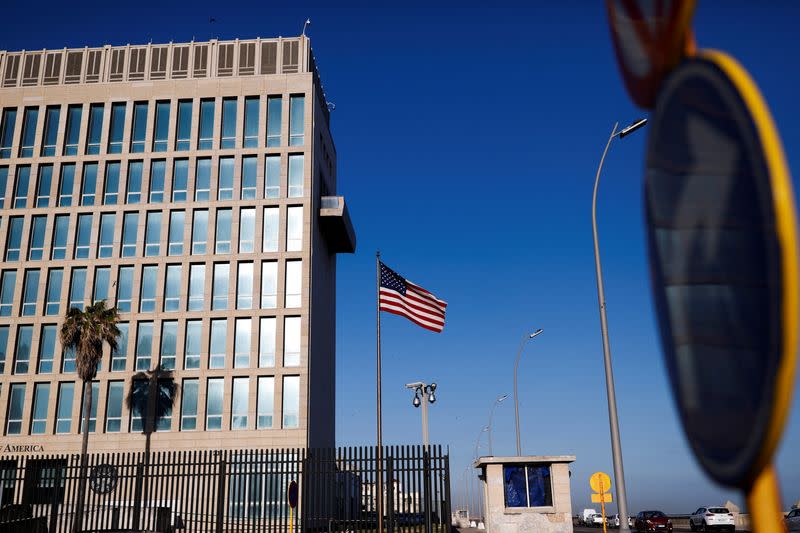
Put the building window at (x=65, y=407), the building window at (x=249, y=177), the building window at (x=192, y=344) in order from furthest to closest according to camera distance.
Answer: the building window at (x=249, y=177)
the building window at (x=192, y=344)
the building window at (x=65, y=407)

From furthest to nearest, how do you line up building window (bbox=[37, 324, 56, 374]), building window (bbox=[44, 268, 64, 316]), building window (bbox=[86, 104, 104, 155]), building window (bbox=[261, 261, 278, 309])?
building window (bbox=[86, 104, 104, 155]) → building window (bbox=[44, 268, 64, 316]) → building window (bbox=[261, 261, 278, 309]) → building window (bbox=[37, 324, 56, 374])

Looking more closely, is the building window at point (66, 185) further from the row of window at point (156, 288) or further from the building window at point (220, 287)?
the building window at point (220, 287)

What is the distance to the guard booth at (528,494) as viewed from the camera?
25.1 meters

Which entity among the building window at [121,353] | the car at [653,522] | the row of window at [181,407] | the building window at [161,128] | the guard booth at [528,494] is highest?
the building window at [161,128]

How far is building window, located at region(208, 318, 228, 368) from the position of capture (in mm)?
44562

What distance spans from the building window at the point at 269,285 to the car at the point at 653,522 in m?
25.7

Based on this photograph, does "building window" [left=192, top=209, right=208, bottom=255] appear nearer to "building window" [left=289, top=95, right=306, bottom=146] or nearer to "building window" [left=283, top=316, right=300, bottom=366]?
"building window" [left=283, top=316, right=300, bottom=366]

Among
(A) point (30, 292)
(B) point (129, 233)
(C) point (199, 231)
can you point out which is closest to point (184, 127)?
(C) point (199, 231)

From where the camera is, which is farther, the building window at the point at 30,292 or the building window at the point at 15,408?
the building window at the point at 30,292

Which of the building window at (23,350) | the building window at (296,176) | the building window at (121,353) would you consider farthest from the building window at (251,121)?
the building window at (23,350)

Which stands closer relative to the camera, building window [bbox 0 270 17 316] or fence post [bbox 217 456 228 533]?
fence post [bbox 217 456 228 533]

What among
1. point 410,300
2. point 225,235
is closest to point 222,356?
point 225,235

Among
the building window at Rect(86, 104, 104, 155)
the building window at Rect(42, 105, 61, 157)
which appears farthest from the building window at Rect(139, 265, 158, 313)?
the building window at Rect(42, 105, 61, 157)

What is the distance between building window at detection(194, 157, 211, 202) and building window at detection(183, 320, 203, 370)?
27.1ft
